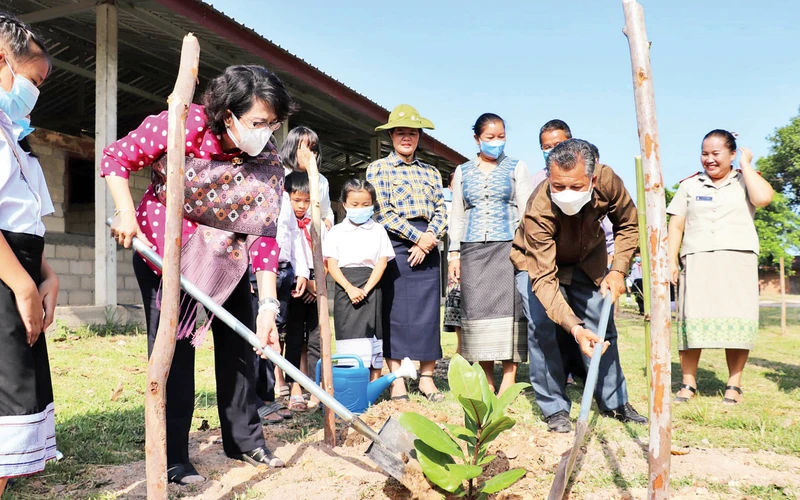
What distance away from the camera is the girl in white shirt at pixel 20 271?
1889 millimetres

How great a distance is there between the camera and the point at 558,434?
3361 mm

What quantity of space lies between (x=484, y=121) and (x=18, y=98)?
3.04 meters

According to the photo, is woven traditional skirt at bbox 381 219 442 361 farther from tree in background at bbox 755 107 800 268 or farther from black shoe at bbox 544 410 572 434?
tree in background at bbox 755 107 800 268

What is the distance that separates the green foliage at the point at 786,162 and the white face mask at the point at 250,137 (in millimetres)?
37304

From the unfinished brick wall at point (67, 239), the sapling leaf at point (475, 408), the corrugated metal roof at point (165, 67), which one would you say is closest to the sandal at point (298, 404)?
the sapling leaf at point (475, 408)

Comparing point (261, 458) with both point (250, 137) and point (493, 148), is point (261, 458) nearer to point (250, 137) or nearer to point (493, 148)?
point (250, 137)

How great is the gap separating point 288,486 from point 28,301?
3.96ft

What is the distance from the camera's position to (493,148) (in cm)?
439

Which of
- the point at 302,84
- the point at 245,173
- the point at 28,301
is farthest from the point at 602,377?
the point at 302,84

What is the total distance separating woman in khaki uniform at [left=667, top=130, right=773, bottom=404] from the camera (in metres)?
4.29

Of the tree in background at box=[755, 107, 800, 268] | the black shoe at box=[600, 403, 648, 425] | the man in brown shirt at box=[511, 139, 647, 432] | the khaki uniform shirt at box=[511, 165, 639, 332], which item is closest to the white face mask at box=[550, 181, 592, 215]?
the man in brown shirt at box=[511, 139, 647, 432]

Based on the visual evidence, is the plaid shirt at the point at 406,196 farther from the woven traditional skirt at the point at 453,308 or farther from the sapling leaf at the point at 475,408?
the sapling leaf at the point at 475,408

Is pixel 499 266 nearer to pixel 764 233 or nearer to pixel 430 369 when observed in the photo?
pixel 430 369

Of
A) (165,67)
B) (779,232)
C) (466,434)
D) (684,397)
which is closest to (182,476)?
(466,434)
